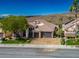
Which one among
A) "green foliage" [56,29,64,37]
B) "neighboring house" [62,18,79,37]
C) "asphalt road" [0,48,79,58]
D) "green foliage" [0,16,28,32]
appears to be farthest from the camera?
"neighboring house" [62,18,79,37]

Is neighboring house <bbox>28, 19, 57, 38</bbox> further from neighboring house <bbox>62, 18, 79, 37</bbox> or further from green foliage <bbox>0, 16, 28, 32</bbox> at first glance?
green foliage <bbox>0, 16, 28, 32</bbox>

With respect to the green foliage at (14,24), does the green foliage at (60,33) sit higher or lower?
lower

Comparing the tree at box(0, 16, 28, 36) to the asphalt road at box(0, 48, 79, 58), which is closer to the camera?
the asphalt road at box(0, 48, 79, 58)

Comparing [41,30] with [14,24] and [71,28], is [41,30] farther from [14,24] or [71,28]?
[14,24]

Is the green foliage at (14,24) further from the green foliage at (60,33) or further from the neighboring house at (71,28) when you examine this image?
the neighboring house at (71,28)

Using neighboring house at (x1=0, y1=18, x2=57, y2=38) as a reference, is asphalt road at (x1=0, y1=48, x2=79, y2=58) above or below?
below

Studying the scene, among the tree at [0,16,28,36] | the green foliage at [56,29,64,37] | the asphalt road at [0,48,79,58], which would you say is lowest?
the asphalt road at [0,48,79,58]

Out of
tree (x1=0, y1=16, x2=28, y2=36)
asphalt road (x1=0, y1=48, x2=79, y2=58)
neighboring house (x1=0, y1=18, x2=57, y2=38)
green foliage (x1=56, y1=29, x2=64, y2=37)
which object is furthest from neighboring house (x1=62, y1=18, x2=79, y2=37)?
asphalt road (x1=0, y1=48, x2=79, y2=58)

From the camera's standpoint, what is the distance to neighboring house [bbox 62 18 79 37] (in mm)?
51906

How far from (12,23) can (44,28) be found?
758 centimetres

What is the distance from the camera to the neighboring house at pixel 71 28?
2044 inches

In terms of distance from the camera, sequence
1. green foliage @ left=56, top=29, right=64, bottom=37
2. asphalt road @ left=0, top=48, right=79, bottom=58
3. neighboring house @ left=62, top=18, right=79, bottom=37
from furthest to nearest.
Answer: neighboring house @ left=62, top=18, right=79, bottom=37 → green foliage @ left=56, top=29, right=64, bottom=37 → asphalt road @ left=0, top=48, right=79, bottom=58

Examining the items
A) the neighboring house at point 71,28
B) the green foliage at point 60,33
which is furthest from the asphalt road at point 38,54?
the neighboring house at point 71,28

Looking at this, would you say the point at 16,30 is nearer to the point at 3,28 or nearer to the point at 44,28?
the point at 3,28
